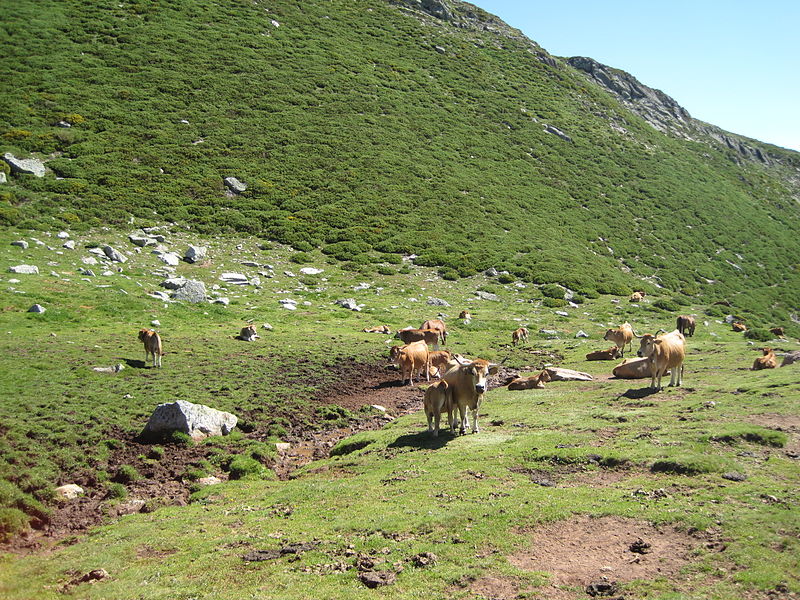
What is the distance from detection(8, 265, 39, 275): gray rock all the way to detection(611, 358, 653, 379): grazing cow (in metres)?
32.0

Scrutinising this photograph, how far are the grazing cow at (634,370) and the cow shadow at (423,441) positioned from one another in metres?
11.2

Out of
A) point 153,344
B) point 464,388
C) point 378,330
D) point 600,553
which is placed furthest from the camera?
point 378,330

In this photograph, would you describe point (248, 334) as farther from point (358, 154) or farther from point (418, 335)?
point (358, 154)

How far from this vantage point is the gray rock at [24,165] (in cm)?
4775

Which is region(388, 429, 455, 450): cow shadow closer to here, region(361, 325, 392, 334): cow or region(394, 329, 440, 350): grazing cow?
region(394, 329, 440, 350): grazing cow

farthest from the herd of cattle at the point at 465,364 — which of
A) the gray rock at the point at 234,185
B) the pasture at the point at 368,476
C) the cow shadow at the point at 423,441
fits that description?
the gray rock at the point at 234,185

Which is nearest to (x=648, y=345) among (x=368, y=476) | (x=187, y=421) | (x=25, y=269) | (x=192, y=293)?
(x=368, y=476)

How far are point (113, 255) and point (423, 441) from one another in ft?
101

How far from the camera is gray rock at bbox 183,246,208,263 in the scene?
4256cm

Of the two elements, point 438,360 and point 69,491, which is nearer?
point 69,491

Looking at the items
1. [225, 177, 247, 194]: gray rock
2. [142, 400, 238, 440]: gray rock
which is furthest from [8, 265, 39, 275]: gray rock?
[225, 177, 247, 194]: gray rock

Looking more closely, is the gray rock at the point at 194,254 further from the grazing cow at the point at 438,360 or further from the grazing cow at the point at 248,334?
the grazing cow at the point at 438,360

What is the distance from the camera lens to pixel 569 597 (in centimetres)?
866

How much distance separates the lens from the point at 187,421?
18438 millimetres
